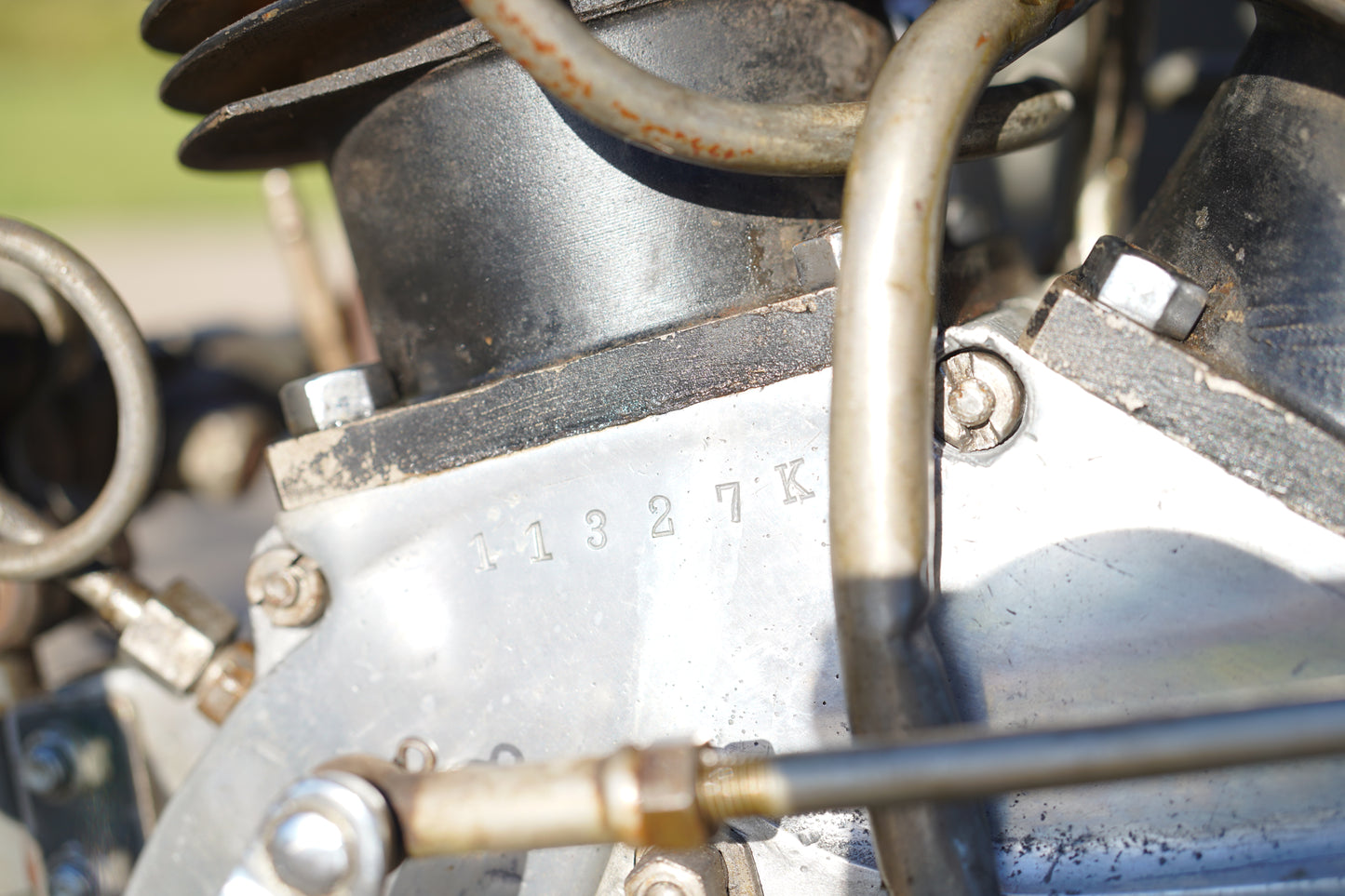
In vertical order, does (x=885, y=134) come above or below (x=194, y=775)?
above

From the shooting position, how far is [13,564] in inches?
29.4

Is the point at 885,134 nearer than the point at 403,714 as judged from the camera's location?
Yes

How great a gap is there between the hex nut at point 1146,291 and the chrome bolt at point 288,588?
57 centimetres

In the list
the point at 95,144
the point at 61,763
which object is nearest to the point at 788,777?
the point at 61,763

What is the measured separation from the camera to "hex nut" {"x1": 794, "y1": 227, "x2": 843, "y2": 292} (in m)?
0.61

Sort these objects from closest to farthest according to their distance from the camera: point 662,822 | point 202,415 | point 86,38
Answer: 1. point 662,822
2. point 202,415
3. point 86,38

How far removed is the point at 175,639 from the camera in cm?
81

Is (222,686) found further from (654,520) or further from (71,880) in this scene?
(654,520)

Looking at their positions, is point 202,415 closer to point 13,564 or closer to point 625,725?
point 13,564

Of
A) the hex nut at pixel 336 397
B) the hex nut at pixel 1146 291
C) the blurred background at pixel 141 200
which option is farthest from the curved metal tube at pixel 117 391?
the blurred background at pixel 141 200

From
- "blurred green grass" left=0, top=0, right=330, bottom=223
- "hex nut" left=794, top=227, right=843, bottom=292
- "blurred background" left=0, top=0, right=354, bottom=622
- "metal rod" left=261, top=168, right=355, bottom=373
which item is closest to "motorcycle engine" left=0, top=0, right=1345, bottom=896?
"hex nut" left=794, top=227, right=843, bottom=292

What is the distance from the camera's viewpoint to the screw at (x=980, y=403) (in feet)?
1.92

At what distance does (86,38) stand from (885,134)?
26.8 feet

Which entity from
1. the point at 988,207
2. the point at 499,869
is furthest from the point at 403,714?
the point at 988,207
